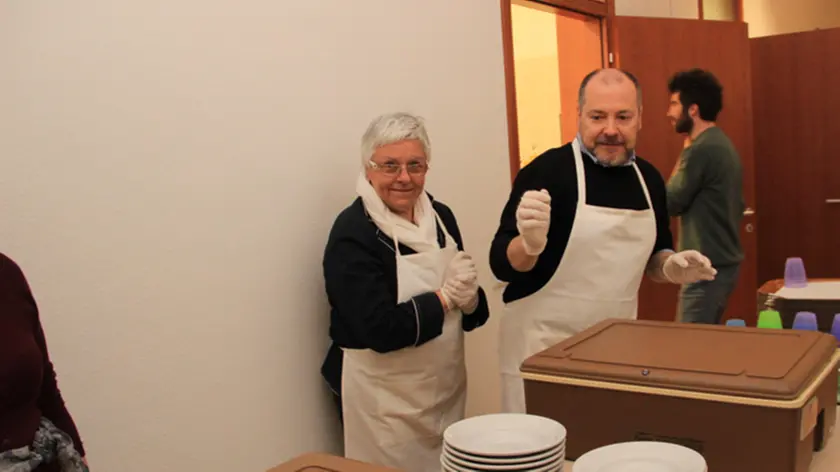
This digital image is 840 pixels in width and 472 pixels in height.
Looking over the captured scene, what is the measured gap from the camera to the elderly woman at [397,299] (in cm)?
201

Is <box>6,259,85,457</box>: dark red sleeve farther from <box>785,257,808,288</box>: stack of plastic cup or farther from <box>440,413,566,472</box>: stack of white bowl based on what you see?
<box>785,257,808,288</box>: stack of plastic cup

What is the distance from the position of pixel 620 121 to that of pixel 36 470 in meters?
1.48

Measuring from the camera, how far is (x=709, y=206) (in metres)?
3.08

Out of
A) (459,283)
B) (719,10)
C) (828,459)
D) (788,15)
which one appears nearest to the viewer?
(828,459)

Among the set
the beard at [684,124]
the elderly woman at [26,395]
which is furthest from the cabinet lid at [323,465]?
the beard at [684,124]

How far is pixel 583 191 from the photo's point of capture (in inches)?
78.6

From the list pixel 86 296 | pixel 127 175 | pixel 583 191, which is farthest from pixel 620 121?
pixel 86 296

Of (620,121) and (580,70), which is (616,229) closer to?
(620,121)

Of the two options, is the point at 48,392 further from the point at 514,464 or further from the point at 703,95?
the point at 703,95

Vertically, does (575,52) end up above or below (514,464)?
above

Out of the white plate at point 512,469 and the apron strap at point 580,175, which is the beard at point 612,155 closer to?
the apron strap at point 580,175

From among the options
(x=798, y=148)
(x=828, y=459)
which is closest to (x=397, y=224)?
(x=828, y=459)

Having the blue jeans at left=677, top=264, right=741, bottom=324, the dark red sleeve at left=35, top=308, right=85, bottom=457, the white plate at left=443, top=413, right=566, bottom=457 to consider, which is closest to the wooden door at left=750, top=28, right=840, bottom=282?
the blue jeans at left=677, top=264, right=741, bottom=324

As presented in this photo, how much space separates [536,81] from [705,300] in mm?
2533
